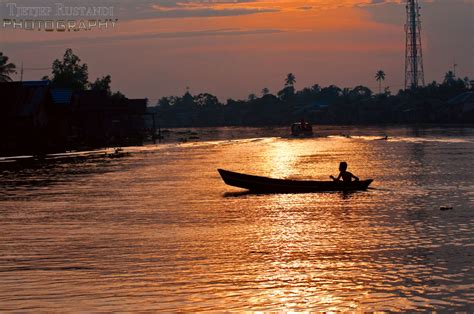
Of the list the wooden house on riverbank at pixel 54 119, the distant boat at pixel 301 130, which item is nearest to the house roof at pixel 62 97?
the wooden house on riverbank at pixel 54 119

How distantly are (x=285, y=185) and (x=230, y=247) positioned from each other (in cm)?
1524

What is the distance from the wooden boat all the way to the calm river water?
0.52 m

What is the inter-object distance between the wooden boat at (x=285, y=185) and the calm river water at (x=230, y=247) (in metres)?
0.52

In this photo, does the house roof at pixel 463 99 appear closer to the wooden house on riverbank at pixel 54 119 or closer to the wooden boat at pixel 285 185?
the wooden house on riverbank at pixel 54 119

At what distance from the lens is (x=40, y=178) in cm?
5056

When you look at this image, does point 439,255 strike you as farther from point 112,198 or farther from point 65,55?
point 65,55

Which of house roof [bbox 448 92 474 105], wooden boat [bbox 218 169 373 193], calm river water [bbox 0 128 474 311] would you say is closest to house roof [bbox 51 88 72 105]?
calm river water [bbox 0 128 474 311]

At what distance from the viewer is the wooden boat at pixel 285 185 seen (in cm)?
3816

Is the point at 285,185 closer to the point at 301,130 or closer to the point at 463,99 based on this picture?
the point at 301,130

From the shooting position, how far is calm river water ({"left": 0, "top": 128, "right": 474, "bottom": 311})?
16.7m

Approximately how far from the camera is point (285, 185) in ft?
126

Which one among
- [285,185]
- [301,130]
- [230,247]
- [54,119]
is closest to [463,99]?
[301,130]

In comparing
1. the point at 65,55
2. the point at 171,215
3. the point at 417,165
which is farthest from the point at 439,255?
the point at 65,55

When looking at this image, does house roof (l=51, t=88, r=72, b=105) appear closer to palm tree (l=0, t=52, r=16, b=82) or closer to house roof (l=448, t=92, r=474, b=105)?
palm tree (l=0, t=52, r=16, b=82)
